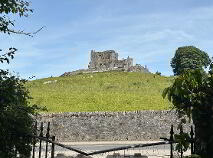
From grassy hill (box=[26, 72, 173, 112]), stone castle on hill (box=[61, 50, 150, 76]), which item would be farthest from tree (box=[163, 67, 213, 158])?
stone castle on hill (box=[61, 50, 150, 76])

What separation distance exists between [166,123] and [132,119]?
3.14 metres

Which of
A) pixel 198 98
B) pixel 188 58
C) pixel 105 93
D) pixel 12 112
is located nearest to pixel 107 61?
pixel 188 58

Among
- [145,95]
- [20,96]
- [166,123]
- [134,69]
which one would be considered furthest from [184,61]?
[20,96]

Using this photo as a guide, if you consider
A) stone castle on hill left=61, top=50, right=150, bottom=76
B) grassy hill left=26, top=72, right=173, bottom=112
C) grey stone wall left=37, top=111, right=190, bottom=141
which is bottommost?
grey stone wall left=37, top=111, right=190, bottom=141

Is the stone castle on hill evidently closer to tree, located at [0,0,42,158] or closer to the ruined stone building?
the ruined stone building

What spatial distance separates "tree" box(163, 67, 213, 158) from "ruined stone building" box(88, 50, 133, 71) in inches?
3041

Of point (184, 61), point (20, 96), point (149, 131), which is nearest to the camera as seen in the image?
point (20, 96)

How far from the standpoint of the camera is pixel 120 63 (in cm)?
8706

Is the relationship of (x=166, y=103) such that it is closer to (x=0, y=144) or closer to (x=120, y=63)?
→ (x=0, y=144)

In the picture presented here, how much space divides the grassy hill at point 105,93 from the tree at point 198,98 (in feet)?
109

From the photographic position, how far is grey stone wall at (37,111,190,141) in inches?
1372

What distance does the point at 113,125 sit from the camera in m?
35.4

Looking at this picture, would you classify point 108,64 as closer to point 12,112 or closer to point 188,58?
point 188,58

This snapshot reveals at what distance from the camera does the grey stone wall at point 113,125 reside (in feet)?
114
